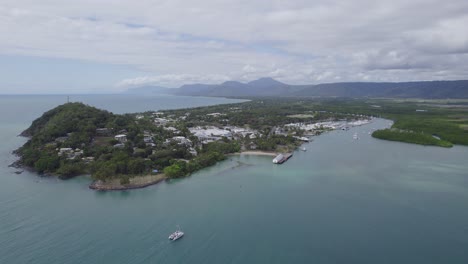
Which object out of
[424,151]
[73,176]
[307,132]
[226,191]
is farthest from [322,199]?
[307,132]

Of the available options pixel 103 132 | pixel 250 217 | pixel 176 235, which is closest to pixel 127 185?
pixel 176 235

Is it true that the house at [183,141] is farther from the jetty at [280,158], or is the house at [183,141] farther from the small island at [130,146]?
the jetty at [280,158]

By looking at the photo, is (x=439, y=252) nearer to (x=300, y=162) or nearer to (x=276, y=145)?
(x=300, y=162)

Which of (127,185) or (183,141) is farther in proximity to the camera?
(183,141)

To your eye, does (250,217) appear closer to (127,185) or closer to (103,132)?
(127,185)

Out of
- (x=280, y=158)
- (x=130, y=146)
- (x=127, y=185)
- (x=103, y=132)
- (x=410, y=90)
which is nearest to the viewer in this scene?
(x=127, y=185)
